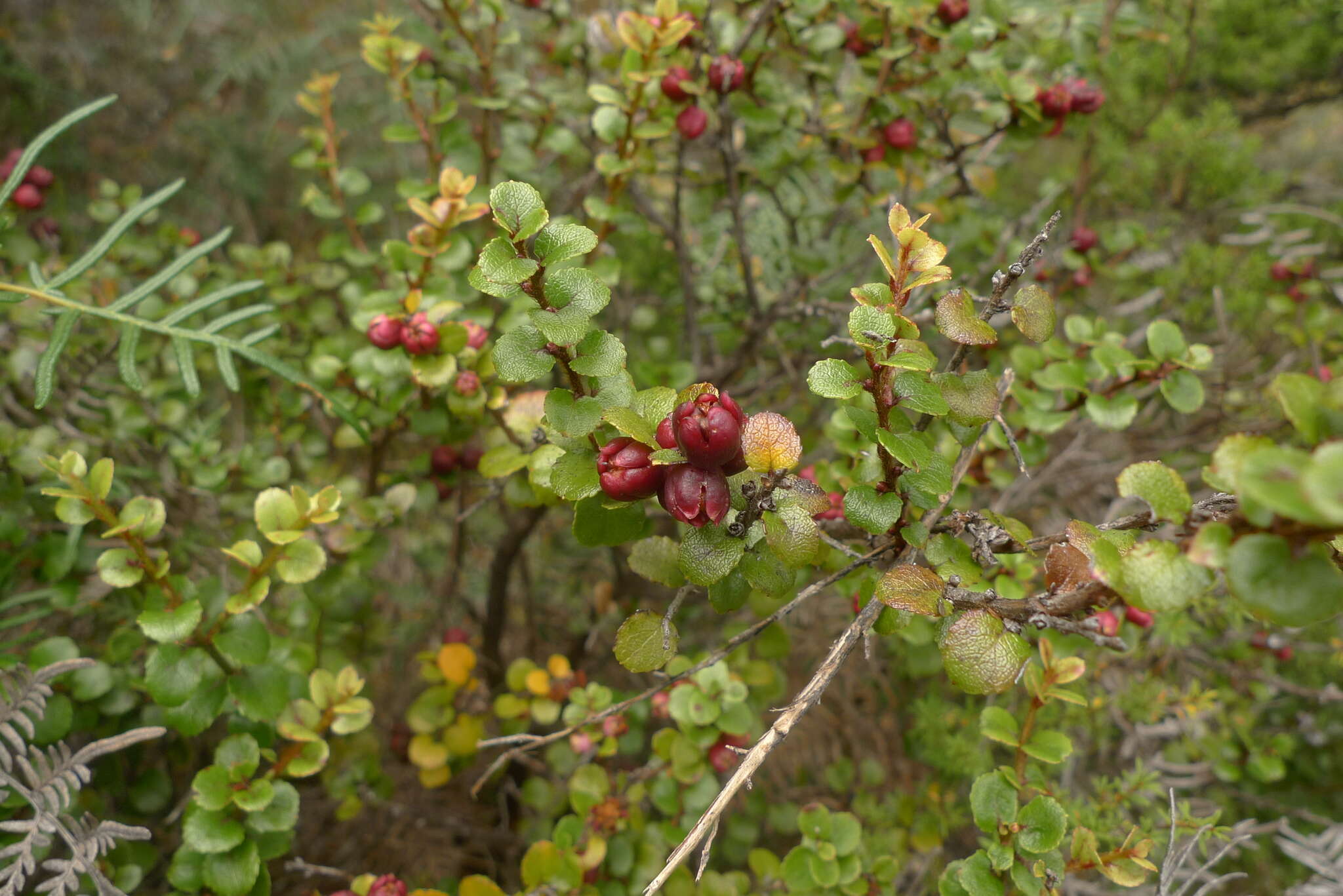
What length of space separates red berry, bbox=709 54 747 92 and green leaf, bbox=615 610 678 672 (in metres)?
0.66

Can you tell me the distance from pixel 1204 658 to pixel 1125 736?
0.60 feet

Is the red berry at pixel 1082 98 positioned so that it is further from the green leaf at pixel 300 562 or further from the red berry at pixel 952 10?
the green leaf at pixel 300 562

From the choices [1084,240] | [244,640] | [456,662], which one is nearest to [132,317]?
[244,640]

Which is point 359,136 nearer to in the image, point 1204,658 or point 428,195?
point 428,195

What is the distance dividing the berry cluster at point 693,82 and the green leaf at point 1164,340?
54 cm

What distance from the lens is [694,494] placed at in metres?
0.46

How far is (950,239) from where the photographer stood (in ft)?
4.21

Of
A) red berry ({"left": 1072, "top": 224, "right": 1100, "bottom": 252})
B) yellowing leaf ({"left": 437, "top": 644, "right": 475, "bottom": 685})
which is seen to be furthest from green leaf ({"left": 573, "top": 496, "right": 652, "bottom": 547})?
red berry ({"left": 1072, "top": 224, "right": 1100, "bottom": 252})

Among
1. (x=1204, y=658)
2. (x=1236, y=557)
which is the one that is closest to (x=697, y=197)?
(x=1236, y=557)

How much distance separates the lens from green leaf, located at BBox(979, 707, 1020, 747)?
0.66 metres

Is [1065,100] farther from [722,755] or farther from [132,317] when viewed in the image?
[132,317]

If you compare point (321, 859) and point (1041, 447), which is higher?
point (1041, 447)

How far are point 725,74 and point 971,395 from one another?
555 millimetres

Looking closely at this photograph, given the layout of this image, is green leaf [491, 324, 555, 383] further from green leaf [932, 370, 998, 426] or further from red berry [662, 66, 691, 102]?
red berry [662, 66, 691, 102]
